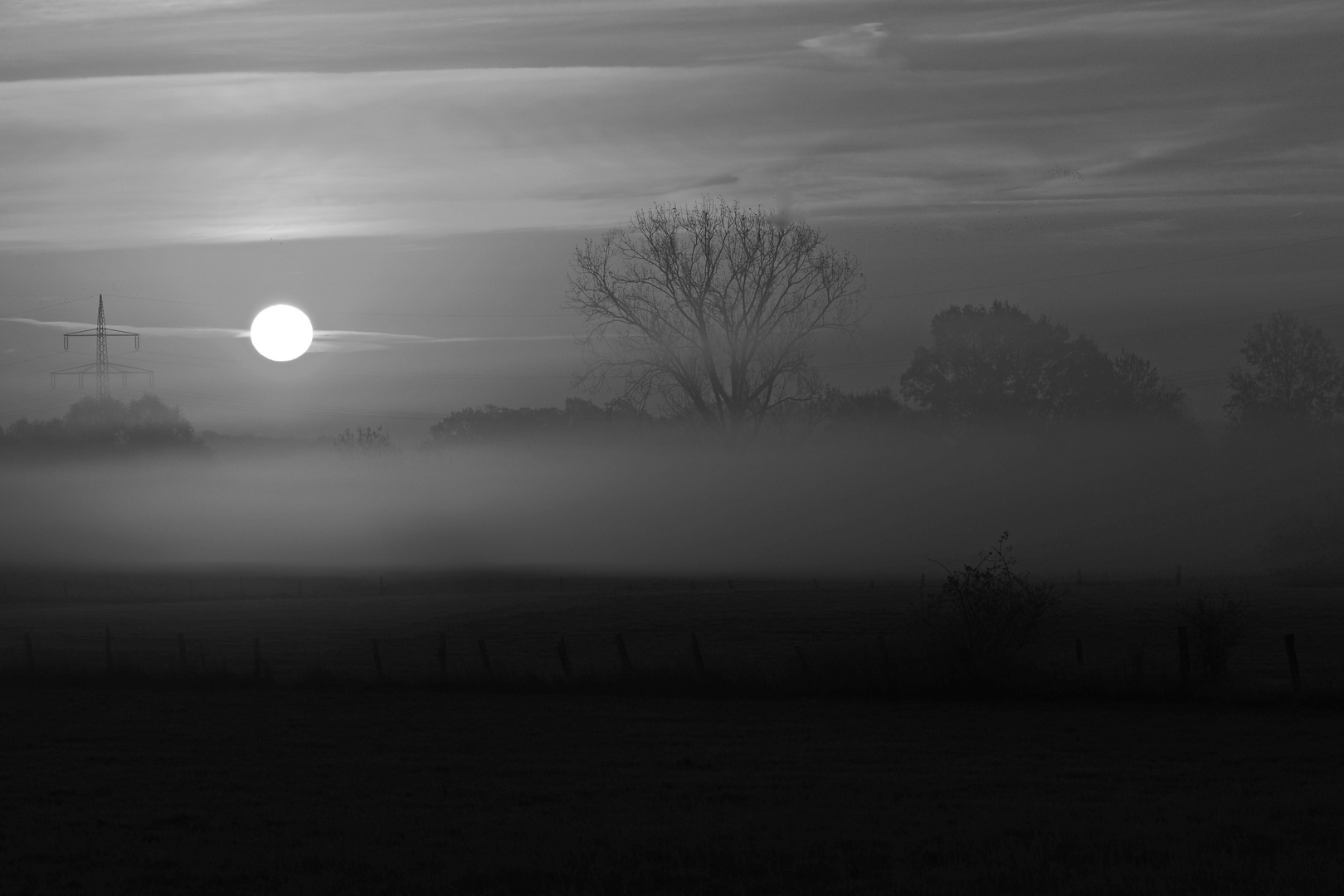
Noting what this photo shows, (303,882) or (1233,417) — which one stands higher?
(1233,417)

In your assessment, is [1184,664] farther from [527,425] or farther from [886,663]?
[527,425]

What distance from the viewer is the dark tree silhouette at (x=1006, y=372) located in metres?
85.1

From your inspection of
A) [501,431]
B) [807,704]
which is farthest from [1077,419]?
[807,704]

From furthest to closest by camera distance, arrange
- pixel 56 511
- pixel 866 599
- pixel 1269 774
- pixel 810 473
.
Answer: pixel 56 511 → pixel 810 473 → pixel 866 599 → pixel 1269 774

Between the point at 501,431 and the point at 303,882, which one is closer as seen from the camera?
the point at 303,882

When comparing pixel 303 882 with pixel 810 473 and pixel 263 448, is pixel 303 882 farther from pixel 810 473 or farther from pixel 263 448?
pixel 263 448

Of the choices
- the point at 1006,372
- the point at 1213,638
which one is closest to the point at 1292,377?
the point at 1006,372

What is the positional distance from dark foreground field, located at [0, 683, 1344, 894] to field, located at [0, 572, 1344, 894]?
6 centimetres

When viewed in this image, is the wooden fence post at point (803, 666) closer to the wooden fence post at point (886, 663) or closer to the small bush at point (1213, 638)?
the wooden fence post at point (886, 663)

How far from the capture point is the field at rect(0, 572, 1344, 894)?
1180cm

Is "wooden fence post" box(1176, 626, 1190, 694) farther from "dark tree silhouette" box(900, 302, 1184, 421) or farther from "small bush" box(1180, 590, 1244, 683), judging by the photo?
"dark tree silhouette" box(900, 302, 1184, 421)

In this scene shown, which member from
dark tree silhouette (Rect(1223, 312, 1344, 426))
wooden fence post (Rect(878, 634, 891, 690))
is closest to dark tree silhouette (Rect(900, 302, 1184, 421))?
dark tree silhouette (Rect(1223, 312, 1344, 426))

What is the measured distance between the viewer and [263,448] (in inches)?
5581

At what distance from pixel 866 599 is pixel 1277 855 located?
3925cm
